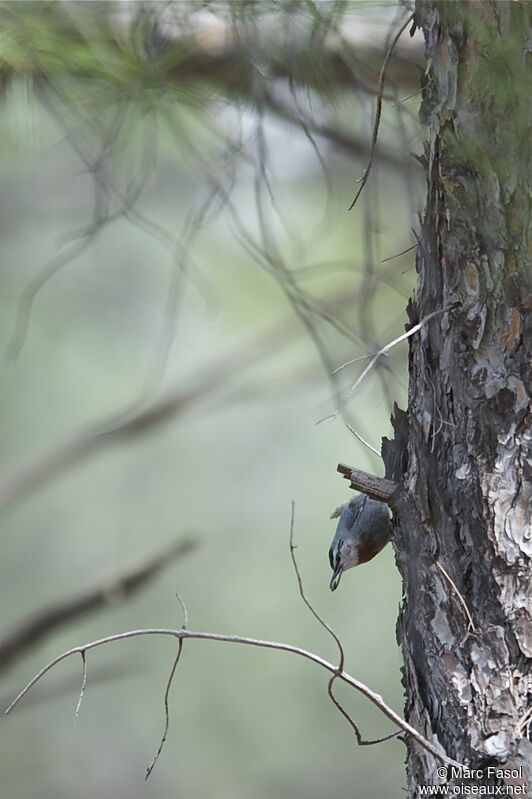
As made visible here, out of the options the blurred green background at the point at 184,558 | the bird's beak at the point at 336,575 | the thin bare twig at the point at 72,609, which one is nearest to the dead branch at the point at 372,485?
the bird's beak at the point at 336,575

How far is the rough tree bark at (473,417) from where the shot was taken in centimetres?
82

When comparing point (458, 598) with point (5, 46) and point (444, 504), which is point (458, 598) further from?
point (5, 46)

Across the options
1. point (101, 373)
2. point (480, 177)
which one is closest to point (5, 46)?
point (480, 177)

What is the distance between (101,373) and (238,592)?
163 centimetres

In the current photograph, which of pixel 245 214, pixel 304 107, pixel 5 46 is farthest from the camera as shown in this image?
pixel 245 214

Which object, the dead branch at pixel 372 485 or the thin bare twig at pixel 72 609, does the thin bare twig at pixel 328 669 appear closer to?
the dead branch at pixel 372 485

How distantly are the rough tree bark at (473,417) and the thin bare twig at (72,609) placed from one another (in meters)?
1.05

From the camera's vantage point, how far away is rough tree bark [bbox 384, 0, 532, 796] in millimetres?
822

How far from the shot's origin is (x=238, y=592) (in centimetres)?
525

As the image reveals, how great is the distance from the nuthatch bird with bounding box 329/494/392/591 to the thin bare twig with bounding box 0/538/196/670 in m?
0.89

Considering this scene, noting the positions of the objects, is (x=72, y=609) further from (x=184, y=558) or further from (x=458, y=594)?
(x=184, y=558)

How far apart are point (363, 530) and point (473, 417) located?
21 cm

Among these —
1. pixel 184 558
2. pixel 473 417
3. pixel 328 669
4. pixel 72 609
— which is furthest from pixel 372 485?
pixel 184 558

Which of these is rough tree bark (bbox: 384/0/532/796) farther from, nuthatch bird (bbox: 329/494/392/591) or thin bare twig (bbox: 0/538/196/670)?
thin bare twig (bbox: 0/538/196/670)
